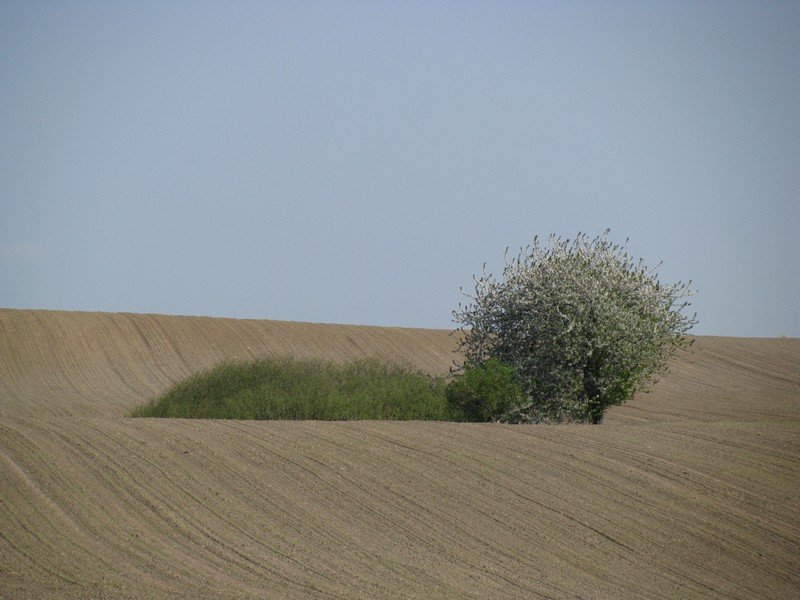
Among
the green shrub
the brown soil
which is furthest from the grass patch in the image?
the brown soil

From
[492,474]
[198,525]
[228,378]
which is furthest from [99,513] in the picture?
[228,378]

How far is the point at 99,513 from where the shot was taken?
13.1 m

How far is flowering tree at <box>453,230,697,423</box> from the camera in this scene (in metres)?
23.9

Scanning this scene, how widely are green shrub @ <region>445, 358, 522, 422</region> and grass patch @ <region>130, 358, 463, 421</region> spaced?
1.09ft

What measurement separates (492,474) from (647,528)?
2.90 metres

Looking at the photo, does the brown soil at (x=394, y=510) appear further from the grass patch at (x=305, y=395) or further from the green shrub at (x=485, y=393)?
the grass patch at (x=305, y=395)

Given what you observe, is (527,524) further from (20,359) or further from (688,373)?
(688,373)

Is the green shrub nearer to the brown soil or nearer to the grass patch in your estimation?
the grass patch

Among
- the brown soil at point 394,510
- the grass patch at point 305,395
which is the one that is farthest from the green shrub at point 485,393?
the brown soil at point 394,510

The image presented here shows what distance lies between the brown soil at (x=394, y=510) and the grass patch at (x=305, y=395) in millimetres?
3286

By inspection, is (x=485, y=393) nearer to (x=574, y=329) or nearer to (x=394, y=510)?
(x=574, y=329)

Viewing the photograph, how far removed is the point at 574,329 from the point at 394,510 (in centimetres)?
1110

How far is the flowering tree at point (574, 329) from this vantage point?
23.9 m

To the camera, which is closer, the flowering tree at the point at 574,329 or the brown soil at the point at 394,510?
the brown soil at the point at 394,510
